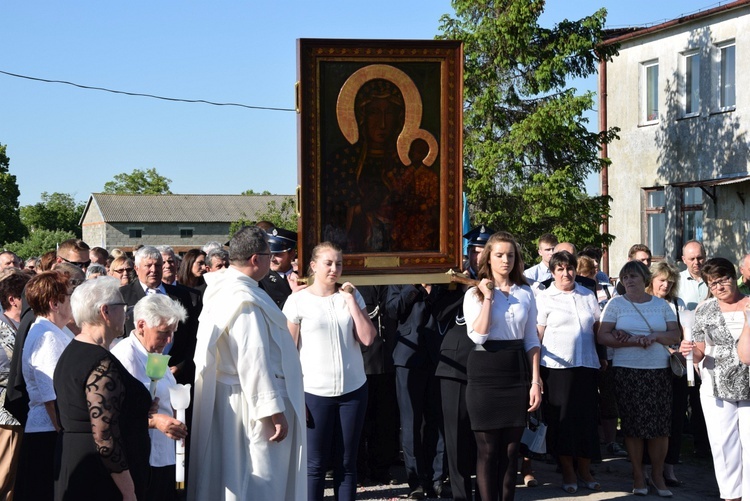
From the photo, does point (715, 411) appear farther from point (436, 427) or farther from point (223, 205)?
point (223, 205)

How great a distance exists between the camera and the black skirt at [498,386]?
7117mm

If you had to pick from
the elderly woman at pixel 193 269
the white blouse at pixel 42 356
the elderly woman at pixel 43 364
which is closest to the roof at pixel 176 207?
the elderly woman at pixel 193 269

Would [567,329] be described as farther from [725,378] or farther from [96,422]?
[96,422]

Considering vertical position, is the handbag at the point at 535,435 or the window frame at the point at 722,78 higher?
the window frame at the point at 722,78

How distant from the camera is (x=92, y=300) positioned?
481 cm

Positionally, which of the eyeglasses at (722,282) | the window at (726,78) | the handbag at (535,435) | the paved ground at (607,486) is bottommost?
the paved ground at (607,486)

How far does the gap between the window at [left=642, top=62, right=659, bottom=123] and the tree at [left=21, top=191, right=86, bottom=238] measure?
85.0m

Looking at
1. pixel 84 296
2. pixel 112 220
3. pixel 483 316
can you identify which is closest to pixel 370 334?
pixel 483 316

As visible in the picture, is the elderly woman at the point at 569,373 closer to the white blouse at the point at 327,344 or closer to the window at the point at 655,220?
the white blouse at the point at 327,344

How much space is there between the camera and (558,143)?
22.2m

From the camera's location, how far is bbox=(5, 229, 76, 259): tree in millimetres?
60631

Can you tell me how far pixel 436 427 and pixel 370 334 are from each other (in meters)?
1.99

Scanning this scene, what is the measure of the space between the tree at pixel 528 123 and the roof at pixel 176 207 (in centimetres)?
7093

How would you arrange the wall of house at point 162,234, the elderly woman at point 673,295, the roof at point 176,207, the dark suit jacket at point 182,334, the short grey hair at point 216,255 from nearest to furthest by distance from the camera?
the dark suit jacket at point 182,334 < the short grey hair at point 216,255 < the elderly woman at point 673,295 < the wall of house at point 162,234 < the roof at point 176,207
